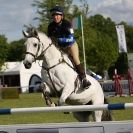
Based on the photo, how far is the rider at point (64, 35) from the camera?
32.1ft

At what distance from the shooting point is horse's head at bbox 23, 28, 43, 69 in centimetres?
953

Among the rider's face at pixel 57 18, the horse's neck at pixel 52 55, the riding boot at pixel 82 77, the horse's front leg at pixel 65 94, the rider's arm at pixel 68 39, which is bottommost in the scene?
the horse's front leg at pixel 65 94

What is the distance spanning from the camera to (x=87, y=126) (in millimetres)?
5766

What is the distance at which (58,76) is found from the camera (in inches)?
382

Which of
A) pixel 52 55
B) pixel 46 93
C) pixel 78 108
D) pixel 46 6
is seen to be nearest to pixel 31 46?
pixel 52 55

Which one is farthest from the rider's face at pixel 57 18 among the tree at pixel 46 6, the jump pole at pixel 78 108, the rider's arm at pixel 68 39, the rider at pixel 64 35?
the tree at pixel 46 6

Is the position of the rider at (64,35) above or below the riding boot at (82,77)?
above

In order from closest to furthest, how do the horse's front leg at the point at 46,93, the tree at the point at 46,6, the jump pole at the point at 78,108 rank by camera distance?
the jump pole at the point at 78,108, the horse's front leg at the point at 46,93, the tree at the point at 46,6

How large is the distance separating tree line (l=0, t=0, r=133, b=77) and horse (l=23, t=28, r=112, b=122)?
1.49ft

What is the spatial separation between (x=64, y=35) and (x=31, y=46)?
648 millimetres

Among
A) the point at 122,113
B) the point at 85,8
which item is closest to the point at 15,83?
the point at 85,8

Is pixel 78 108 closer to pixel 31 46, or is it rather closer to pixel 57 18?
pixel 31 46

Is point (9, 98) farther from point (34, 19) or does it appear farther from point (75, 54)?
point (75, 54)

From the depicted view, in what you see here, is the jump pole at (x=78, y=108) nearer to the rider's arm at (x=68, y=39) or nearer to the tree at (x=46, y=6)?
the rider's arm at (x=68, y=39)
